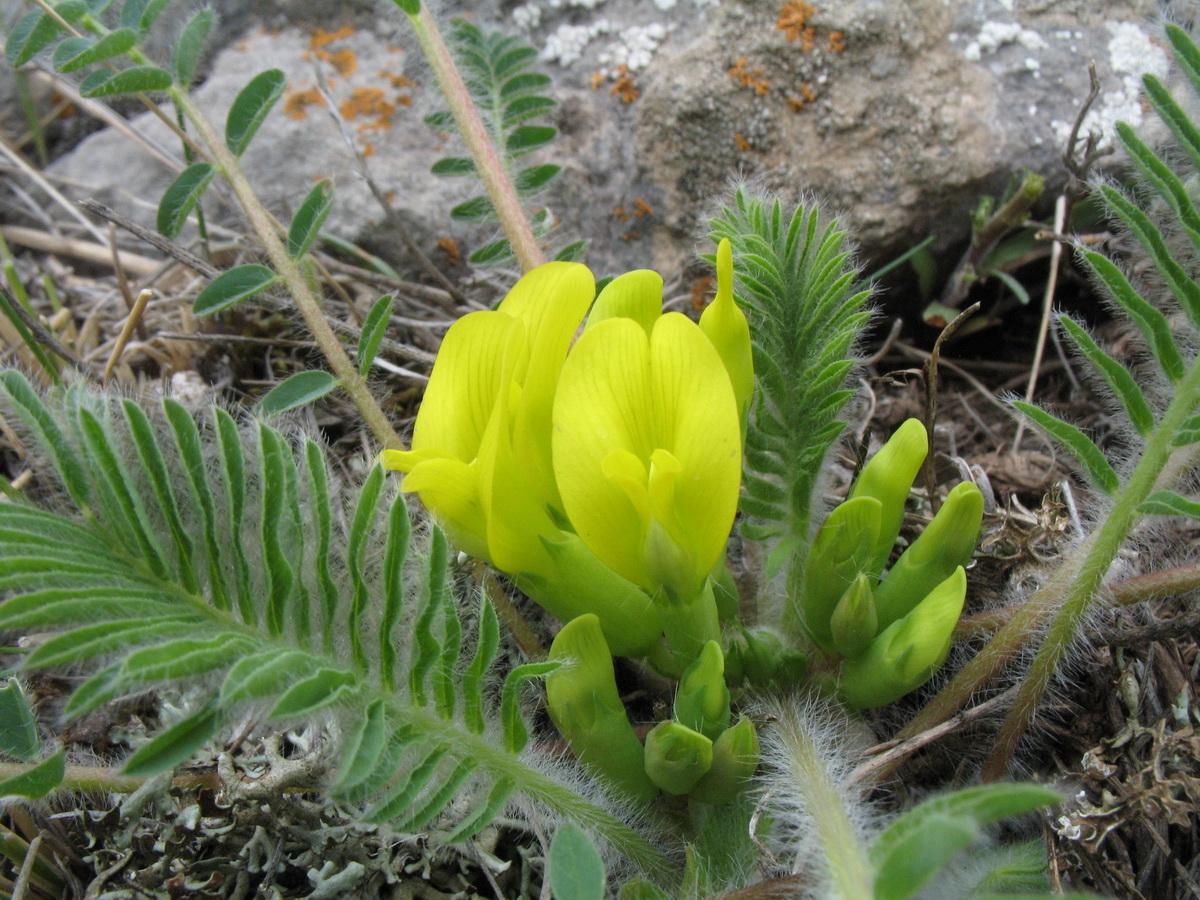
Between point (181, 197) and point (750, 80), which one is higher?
point (750, 80)

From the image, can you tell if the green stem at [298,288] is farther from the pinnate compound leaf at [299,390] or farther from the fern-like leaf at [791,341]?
the fern-like leaf at [791,341]

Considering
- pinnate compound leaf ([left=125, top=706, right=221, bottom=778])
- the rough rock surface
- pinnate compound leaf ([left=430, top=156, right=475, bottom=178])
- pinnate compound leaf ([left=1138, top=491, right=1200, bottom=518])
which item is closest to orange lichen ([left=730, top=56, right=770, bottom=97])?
the rough rock surface

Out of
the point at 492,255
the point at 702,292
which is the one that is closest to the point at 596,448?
the point at 492,255

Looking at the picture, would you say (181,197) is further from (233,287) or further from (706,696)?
(706,696)

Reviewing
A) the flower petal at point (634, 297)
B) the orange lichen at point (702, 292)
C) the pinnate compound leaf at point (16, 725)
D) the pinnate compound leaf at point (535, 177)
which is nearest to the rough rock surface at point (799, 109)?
the orange lichen at point (702, 292)

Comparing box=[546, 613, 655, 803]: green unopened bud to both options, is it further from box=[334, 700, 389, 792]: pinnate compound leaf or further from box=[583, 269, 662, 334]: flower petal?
box=[583, 269, 662, 334]: flower petal

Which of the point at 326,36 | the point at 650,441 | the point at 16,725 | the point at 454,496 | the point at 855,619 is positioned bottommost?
the point at 16,725
